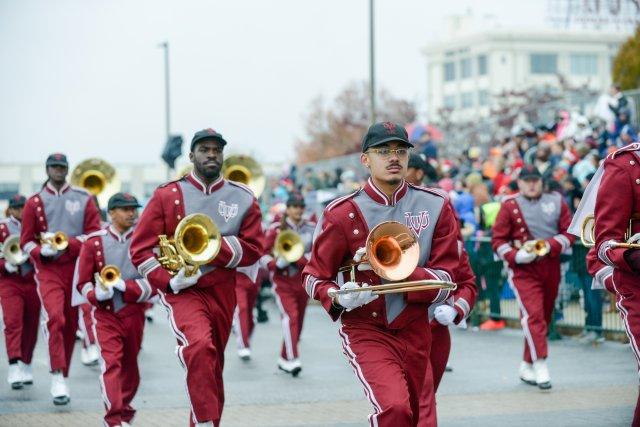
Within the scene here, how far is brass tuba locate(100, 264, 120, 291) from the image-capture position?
37.6ft

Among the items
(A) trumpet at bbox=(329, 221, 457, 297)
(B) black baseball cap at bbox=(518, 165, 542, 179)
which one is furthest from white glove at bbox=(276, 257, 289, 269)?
(A) trumpet at bbox=(329, 221, 457, 297)

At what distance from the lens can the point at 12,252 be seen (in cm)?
1487

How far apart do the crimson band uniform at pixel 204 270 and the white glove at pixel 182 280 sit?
0.39 feet

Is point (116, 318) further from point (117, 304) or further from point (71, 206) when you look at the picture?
point (71, 206)

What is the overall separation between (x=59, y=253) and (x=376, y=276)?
6524 mm

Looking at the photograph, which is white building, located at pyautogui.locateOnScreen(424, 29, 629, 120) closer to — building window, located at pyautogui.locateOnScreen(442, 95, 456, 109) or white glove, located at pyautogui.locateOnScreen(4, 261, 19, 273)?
building window, located at pyautogui.locateOnScreen(442, 95, 456, 109)

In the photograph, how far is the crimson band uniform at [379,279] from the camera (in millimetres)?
7766

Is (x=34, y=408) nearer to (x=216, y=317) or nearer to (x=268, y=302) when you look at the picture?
(x=216, y=317)

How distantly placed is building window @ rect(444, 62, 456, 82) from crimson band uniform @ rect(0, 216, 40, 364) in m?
89.4

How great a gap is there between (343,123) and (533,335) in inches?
2207

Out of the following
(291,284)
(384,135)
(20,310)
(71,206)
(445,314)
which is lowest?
(20,310)

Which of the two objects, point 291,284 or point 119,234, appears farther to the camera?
point 291,284

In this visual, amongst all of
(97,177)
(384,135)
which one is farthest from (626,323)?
(97,177)

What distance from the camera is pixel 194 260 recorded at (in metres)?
9.41
